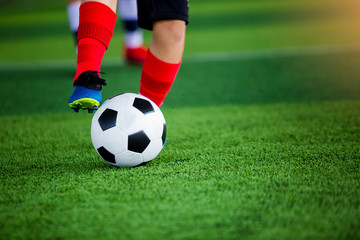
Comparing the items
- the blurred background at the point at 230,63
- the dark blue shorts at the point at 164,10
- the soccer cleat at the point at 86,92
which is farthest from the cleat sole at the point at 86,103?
the blurred background at the point at 230,63

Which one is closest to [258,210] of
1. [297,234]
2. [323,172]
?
[297,234]

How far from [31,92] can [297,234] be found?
288cm

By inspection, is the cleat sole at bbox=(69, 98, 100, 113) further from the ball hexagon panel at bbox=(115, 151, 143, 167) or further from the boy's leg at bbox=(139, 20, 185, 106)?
the boy's leg at bbox=(139, 20, 185, 106)

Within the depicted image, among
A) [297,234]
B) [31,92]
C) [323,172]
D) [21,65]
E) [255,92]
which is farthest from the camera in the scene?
[21,65]

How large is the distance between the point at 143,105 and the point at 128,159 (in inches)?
9.7

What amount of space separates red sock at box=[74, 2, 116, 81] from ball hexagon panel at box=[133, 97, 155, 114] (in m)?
0.24

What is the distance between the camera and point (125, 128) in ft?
5.71

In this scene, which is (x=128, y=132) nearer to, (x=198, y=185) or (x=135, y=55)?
(x=198, y=185)

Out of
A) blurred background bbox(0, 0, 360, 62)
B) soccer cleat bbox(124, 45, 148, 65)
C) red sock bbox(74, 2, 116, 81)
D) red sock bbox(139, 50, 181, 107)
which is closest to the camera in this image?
red sock bbox(74, 2, 116, 81)

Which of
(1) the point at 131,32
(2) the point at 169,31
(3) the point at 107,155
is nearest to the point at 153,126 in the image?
(3) the point at 107,155

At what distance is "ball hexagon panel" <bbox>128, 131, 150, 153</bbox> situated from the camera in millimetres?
1723

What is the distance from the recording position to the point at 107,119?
1764mm

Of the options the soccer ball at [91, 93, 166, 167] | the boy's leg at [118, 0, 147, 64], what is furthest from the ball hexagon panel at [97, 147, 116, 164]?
the boy's leg at [118, 0, 147, 64]

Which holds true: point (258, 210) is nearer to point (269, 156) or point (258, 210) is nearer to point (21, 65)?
point (269, 156)
